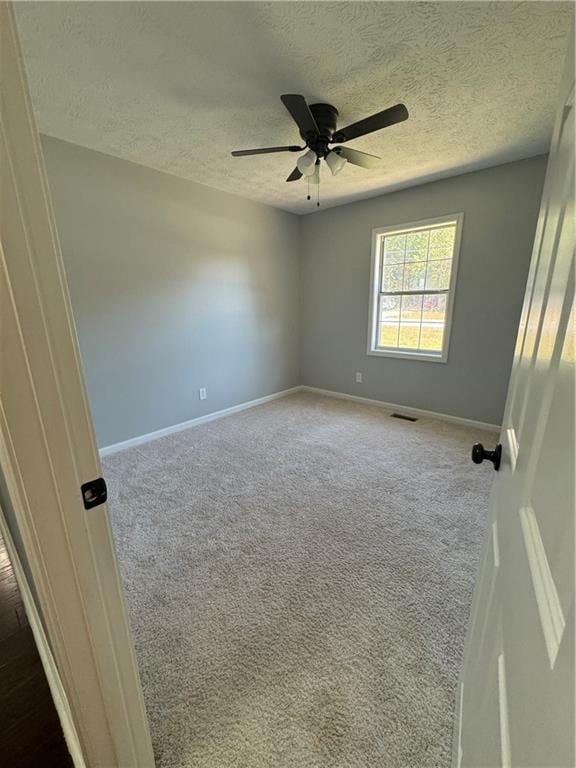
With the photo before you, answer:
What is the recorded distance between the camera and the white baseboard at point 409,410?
339 cm

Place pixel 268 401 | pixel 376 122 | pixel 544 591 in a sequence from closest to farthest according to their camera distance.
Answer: pixel 544 591 → pixel 376 122 → pixel 268 401

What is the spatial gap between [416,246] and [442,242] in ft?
0.92

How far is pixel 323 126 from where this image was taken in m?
2.08

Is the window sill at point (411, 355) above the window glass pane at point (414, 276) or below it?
below

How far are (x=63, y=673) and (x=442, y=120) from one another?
3221mm

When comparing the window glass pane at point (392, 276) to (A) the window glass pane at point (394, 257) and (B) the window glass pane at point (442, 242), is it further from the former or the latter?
(B) the window glass pane at point (442, 242)

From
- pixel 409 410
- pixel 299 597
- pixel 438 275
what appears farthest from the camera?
pixel 409 410

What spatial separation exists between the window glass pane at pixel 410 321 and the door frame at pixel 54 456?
3.74 metres

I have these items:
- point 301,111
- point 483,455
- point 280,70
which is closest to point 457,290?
point 301,111

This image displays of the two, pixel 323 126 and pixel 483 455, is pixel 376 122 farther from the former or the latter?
pixel 483 455

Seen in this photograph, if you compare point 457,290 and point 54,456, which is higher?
point 457,290

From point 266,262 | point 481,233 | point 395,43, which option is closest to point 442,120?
point 395,43

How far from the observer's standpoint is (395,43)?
5.05 feet

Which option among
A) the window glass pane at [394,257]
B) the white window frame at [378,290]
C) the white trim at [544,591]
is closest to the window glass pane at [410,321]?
the white window frame at [378,290]
